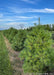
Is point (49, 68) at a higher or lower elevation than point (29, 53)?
lower

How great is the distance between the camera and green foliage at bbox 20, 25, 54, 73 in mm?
3382

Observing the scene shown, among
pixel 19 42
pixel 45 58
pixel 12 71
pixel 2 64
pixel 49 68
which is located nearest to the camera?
pixel 45 58

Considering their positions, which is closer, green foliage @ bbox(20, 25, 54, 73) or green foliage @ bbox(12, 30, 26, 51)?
green foliage @ bbox(20, 25, 54, 73)

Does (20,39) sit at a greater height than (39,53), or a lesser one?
greater

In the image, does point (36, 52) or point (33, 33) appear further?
point (33, 33)

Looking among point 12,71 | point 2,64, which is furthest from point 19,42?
point 12,71

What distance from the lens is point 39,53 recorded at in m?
3.35

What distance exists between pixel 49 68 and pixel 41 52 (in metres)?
0.74

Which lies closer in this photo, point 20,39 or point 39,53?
point 39,53

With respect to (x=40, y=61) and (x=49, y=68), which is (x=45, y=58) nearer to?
(x=40, y=61)

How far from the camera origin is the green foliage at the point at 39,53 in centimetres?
338

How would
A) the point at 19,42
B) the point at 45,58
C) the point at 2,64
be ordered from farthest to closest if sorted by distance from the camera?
the point at 19,42 < the point at 2,64 < the point at 45,58

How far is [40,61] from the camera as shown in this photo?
136 inches

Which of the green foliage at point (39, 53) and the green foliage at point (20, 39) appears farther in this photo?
the green foliage at point (20, 39)
